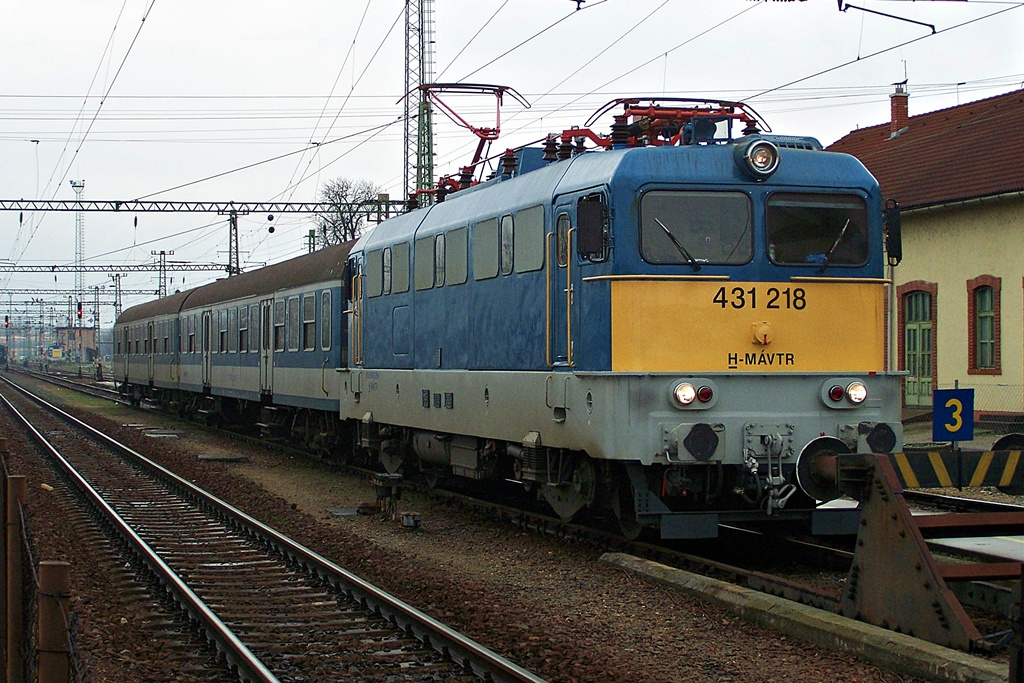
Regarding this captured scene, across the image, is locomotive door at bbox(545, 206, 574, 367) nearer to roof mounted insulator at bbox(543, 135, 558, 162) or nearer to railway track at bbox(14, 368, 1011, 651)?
roof mounted insulator at bbox(543, 135, 558, 162)

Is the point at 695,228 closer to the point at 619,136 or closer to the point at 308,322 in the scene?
the point at 619,136

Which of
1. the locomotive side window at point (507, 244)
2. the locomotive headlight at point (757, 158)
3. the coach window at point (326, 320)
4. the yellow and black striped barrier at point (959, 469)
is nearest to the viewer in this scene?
the yellow and black striped barrier at point (959, 469)

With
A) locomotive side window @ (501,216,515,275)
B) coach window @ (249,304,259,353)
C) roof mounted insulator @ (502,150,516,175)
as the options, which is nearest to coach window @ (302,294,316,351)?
coach window @ (249,304,259,353)

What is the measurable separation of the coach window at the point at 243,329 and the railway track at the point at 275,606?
9852 millimetres

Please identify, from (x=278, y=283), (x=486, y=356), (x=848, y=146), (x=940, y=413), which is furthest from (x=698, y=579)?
(x=848, y=146)

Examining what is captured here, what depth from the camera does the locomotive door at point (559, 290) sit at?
1059cm

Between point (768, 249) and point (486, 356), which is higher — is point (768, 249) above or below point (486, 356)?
above

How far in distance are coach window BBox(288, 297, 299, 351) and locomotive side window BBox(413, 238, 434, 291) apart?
7411mm

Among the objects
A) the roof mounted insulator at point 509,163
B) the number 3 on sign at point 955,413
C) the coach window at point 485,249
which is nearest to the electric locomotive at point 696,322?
the coach window at point 485,249

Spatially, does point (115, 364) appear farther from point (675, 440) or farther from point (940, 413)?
point (675, 440)

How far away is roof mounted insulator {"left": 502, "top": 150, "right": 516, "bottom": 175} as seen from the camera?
42.0ft

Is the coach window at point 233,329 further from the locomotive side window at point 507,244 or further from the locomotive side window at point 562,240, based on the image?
the locomotive side window at point 562,240

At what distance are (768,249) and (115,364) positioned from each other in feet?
134

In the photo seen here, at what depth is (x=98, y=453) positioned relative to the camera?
2345 cm
